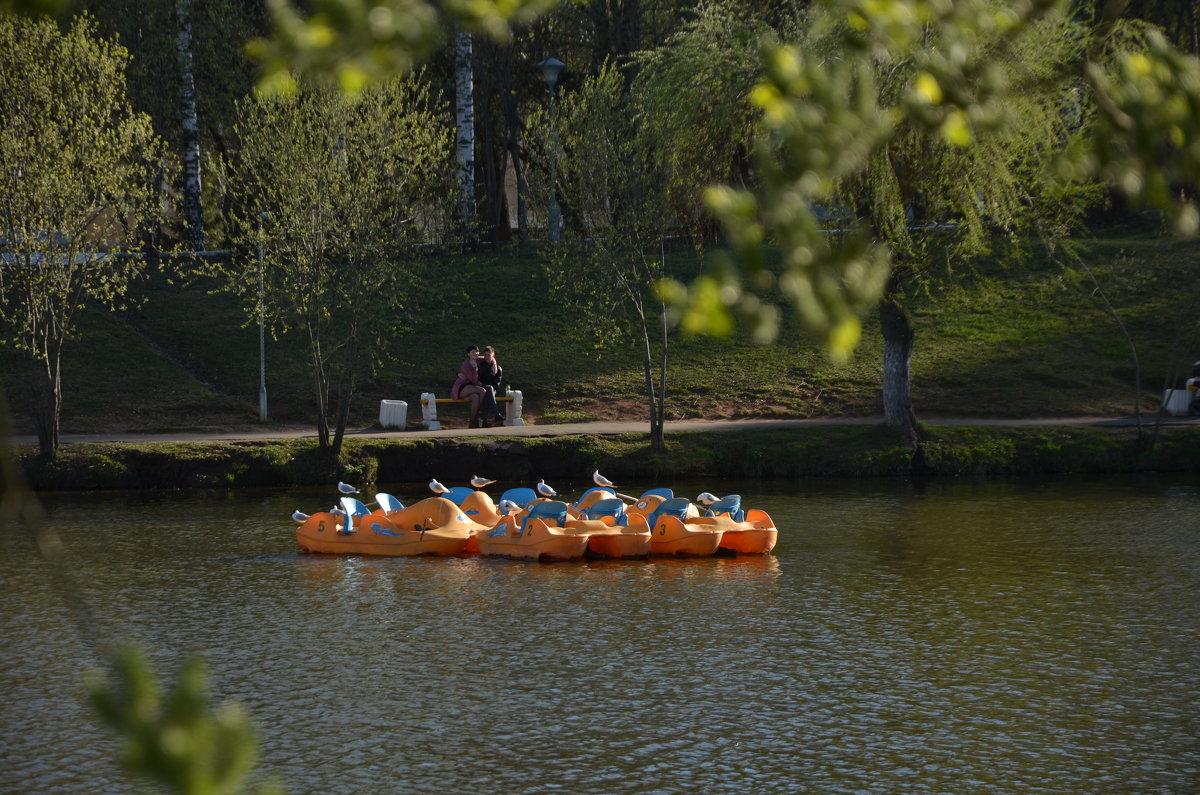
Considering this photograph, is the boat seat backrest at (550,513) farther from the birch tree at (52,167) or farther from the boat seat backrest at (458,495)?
the birch tree at (52,167)

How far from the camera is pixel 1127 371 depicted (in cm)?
3247

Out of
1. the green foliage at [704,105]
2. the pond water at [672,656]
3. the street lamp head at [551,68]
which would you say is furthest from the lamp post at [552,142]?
the pond water at [672,656]

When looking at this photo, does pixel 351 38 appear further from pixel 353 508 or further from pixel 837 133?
pixel 353 508

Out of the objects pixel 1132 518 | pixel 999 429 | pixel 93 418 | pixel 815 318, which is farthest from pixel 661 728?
pixel 93 418

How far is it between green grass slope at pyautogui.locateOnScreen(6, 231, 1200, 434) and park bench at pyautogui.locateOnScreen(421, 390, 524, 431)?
2.59 feet

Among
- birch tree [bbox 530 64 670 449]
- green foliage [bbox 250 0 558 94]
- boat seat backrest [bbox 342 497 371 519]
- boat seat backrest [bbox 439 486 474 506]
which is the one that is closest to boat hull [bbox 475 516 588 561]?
boat seat backrest [bbox 439 486 474 506]

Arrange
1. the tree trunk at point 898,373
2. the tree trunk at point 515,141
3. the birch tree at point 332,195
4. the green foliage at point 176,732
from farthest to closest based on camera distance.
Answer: the tree trunk at point 515,141 → the tree trunk at point 898,373 → the birch tree at point 332,195 → the green foliage at point 176,732

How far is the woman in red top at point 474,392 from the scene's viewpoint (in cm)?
2925

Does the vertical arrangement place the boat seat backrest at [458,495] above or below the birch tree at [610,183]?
below

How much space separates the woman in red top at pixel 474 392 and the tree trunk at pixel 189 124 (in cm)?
1255

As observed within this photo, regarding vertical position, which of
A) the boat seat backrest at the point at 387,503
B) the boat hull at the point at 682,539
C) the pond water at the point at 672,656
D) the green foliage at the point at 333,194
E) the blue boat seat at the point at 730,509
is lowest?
the pond water at the point at 672,656

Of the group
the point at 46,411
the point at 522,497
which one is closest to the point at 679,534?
the point at 522,497

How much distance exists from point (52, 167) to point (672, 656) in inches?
659

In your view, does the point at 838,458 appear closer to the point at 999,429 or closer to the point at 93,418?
the point at 999,429
